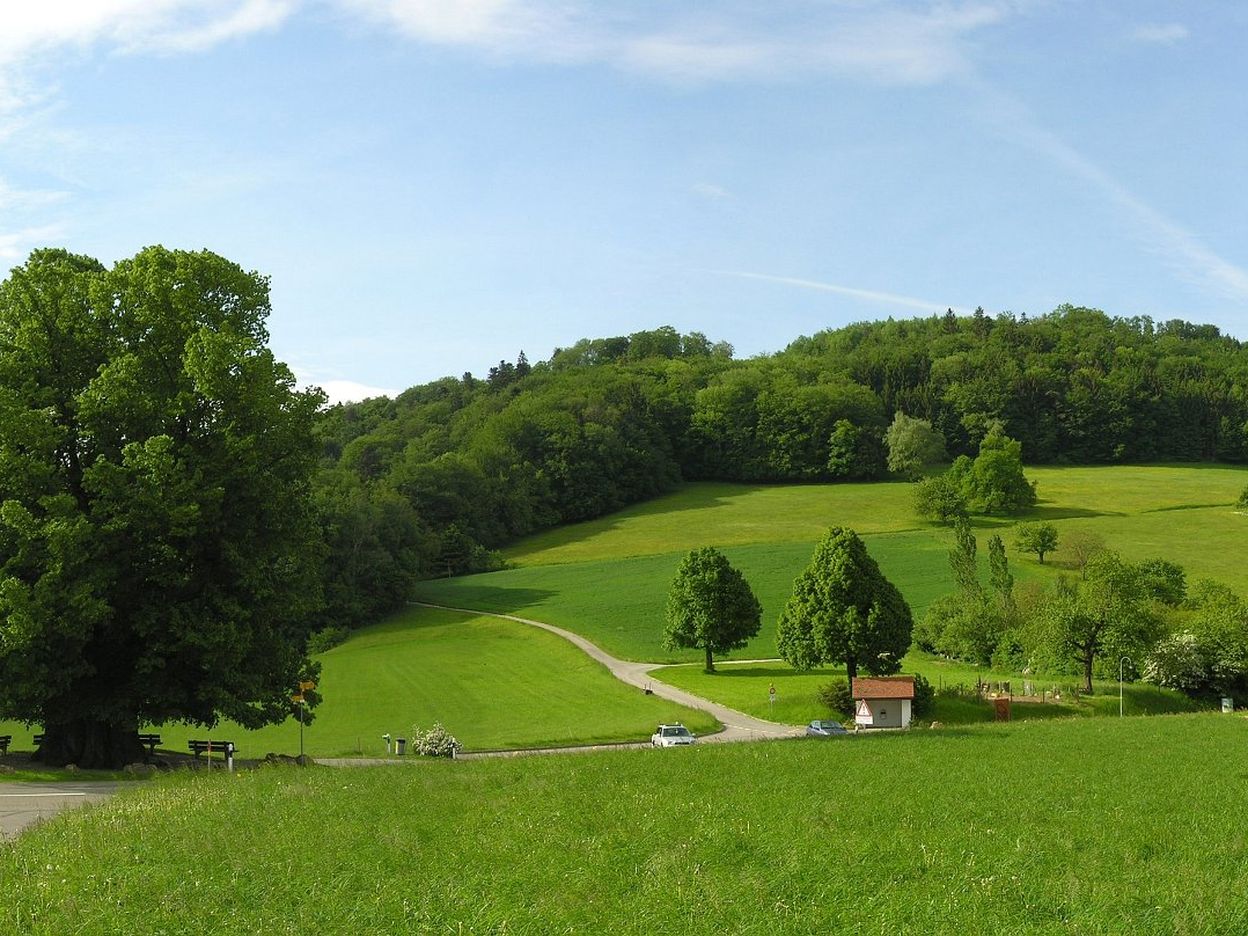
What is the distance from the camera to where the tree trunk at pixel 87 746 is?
97.7 feet

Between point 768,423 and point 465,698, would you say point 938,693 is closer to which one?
point 465,698

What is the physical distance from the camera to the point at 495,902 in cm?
1215

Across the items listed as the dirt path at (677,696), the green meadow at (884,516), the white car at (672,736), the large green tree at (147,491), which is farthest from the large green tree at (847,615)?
the green meadow at (884,516)

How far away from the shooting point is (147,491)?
27.7 metres

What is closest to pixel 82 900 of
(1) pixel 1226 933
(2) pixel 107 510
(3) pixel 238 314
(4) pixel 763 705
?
(1) pixel 1226 933

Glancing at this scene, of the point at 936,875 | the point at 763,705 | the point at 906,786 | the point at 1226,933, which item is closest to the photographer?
the point at 1226,933

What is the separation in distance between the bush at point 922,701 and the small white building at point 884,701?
125 cm

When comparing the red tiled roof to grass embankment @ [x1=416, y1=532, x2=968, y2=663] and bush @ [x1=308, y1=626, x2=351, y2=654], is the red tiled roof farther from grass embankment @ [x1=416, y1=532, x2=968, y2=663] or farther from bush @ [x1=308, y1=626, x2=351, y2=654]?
bush @ [x1=308, y1=626, x2=351, y2=654]

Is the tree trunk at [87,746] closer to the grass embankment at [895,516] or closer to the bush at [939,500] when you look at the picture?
the grass embankment at [895,516]

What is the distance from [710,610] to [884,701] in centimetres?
2152

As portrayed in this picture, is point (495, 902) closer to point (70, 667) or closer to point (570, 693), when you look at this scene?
point (70, 667)

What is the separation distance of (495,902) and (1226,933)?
7512 millimetres

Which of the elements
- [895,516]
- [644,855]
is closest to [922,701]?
[644,855]

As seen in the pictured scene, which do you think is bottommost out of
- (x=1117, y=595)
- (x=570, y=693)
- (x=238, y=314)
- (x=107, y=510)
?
(x=570, y=693)
